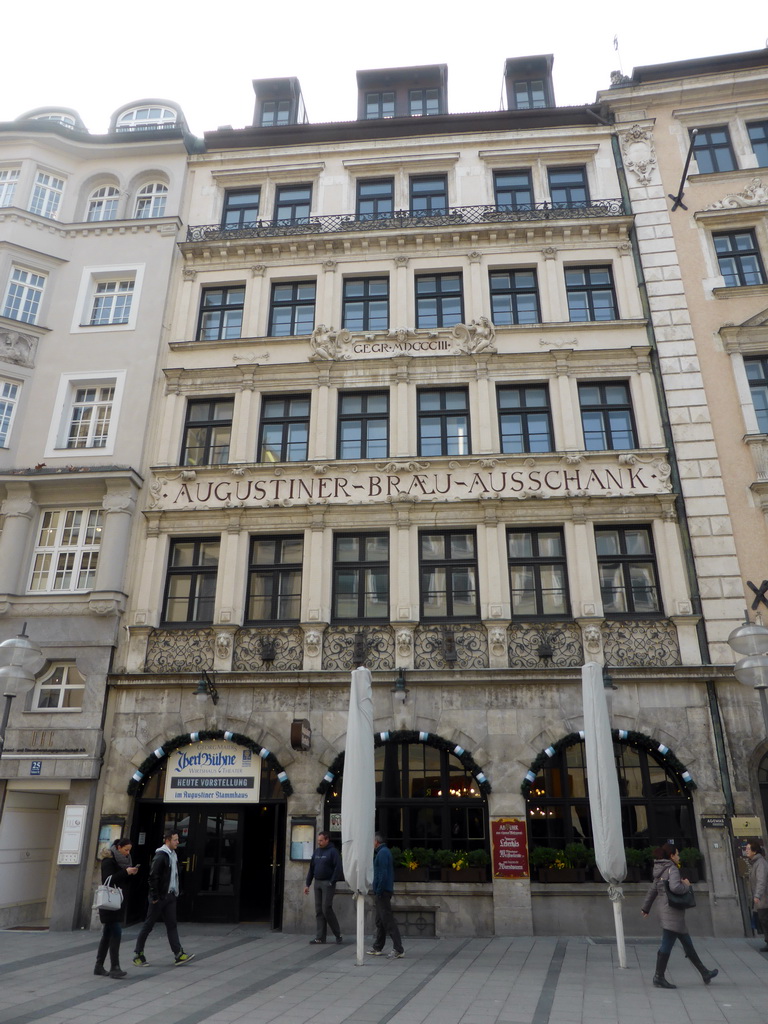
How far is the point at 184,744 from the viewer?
1538 cm

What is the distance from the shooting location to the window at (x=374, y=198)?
2094 centimetres

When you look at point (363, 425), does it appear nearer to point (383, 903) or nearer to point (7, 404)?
point (7, 404)

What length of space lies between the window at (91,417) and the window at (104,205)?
6.17 meters

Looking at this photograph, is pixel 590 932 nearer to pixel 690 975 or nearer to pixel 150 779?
pixel 690 975

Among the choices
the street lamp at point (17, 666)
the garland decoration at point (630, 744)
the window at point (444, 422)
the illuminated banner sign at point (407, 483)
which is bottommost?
the garland decoration at point (630, 744)

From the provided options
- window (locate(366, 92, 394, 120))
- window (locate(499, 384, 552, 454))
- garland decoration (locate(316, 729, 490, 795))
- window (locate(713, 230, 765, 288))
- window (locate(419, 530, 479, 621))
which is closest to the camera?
garland decoration (locate(316, 729, 490, 795))

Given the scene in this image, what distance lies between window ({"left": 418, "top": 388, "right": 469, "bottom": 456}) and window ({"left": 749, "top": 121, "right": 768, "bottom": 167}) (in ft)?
36.1

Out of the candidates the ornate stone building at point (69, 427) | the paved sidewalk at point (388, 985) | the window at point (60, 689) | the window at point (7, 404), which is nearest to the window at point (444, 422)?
the ornate stone building at point (69, 427)

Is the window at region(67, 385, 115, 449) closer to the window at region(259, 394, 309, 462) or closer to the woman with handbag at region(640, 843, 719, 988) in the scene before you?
the window at region(259, 394, 309, 462)

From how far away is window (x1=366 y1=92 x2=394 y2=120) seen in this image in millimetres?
23642

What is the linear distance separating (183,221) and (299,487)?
9.62 m

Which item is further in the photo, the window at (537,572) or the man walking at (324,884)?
the window at (537,572)

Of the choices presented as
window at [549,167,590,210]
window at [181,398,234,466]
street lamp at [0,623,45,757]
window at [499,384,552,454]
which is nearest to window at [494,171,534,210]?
window at [549,167,590,210]

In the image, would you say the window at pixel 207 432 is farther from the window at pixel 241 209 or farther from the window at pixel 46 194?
the window at pixel 46 194
